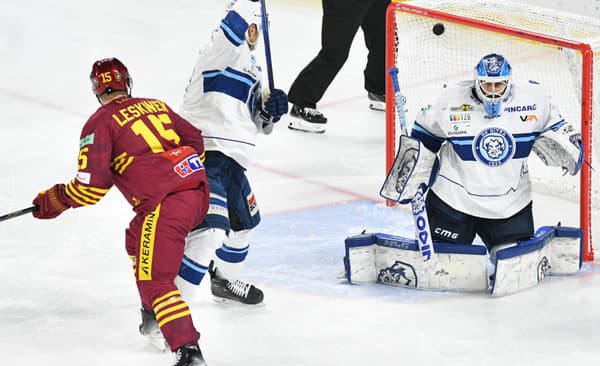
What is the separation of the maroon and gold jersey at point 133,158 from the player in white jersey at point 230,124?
309 millimetres

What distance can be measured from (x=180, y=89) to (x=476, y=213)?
3.09m

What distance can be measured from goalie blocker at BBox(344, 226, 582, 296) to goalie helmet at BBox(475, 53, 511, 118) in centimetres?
49

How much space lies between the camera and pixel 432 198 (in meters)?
4.73

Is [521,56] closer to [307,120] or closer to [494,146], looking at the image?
[307,120]

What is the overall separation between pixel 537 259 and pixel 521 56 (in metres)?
1.98

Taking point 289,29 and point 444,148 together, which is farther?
point 289,29

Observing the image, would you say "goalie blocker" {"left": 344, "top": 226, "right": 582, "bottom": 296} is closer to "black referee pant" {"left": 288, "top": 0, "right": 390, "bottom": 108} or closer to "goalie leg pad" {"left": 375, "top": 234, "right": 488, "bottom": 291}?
"goalie leg pad" {"left": 375, "top": 234, "right": 488, "bottom": 291}

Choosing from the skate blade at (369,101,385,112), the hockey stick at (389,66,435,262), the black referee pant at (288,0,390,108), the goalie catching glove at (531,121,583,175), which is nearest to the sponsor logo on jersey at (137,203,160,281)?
the hockey stick at (389,66,435,262)

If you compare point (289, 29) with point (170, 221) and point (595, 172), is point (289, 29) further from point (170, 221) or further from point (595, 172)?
point (170, 221)

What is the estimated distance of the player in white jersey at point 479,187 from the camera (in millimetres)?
4539

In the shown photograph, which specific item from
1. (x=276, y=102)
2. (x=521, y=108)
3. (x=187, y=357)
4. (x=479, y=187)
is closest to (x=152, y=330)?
(x=187, y=357)

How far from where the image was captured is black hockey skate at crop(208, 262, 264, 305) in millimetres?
4484

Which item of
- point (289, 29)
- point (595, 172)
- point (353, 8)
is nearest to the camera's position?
point (595, 172)

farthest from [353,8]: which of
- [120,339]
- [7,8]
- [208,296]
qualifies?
[7,8]
